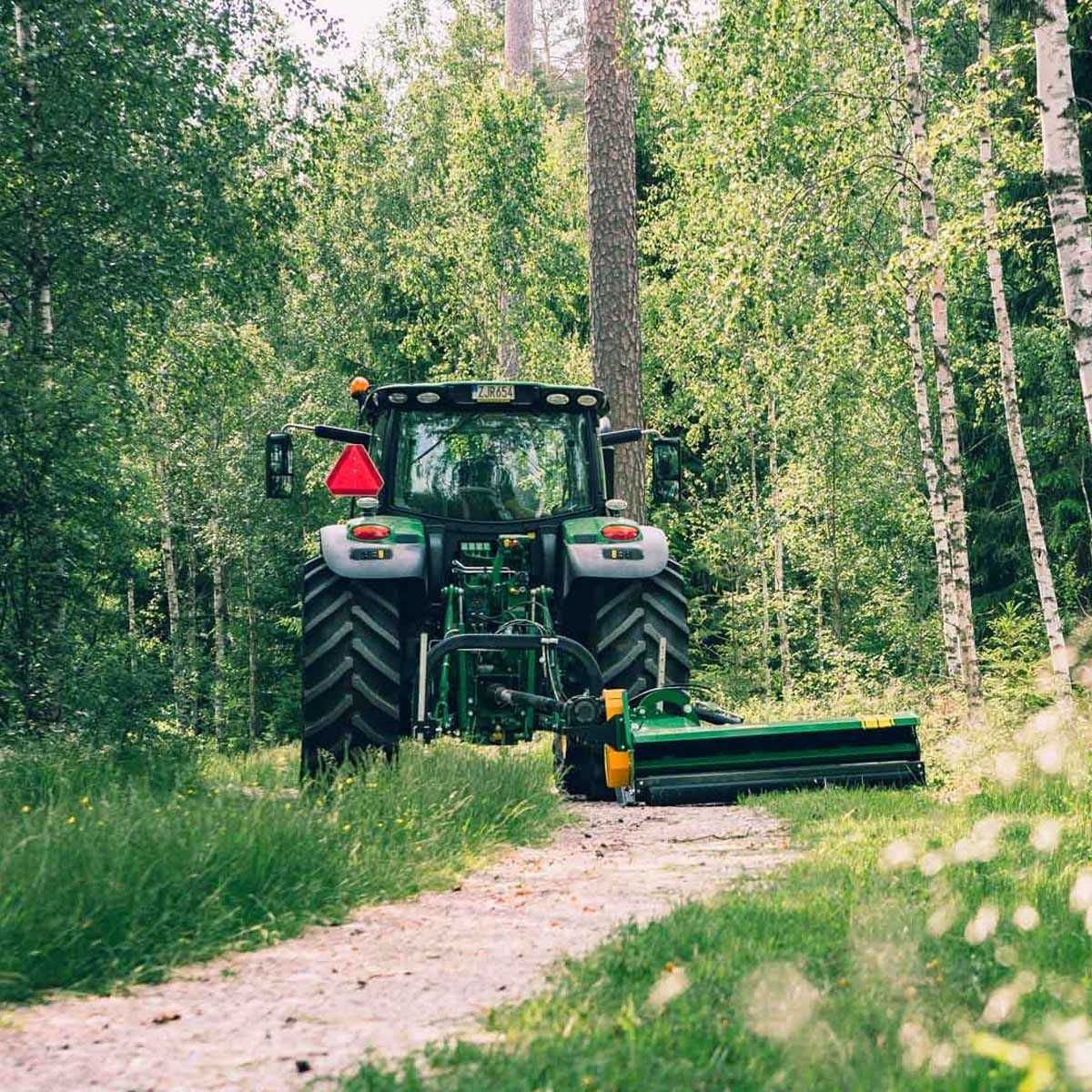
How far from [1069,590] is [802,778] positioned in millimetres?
11254

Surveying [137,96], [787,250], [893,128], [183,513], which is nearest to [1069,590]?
[893,128]

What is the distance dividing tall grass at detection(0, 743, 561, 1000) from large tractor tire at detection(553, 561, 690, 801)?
1014 mm

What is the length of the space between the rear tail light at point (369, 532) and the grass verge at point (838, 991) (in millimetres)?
3804

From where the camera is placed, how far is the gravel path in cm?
349

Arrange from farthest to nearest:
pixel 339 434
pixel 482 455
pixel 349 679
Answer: pixel 482 455 < pixel 339 434 < pixel 349 679

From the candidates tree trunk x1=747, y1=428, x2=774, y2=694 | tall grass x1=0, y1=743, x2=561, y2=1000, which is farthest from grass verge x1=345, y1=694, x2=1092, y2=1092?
tree trunk x1=747, y1=428, x2=774, y2=694

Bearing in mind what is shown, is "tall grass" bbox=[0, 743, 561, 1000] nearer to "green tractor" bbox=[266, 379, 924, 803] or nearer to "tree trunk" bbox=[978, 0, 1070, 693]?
"green tractor" bbox=[266, 379, 924, 803]

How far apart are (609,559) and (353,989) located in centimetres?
499

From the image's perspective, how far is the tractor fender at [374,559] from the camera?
8641 mm

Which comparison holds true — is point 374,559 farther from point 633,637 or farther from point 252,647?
point 252,647

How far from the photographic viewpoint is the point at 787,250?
518 inches

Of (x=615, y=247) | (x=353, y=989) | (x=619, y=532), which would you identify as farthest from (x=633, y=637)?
(x=353, y=989)

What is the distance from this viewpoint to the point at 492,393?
9.26 metres

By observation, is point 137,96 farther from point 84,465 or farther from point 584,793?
point 584,793
